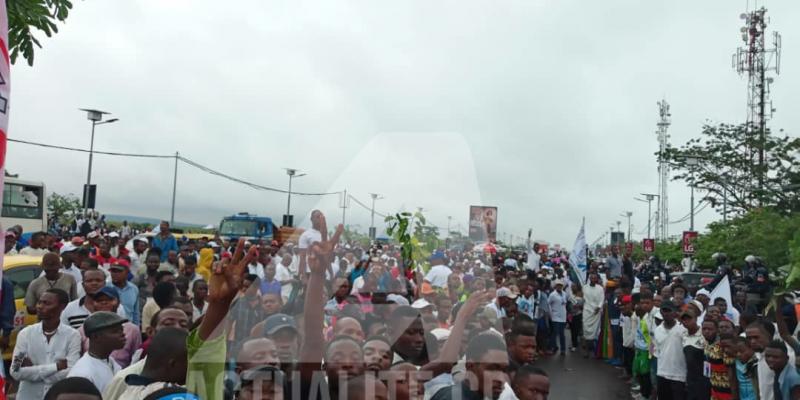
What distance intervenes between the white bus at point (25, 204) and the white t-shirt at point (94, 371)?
60.4 feet

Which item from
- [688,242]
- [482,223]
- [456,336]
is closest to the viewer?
[456,336]

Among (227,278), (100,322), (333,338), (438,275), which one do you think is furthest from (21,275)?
(227,278)

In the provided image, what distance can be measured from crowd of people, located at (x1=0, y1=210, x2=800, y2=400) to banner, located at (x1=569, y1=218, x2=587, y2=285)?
4142 millimetres

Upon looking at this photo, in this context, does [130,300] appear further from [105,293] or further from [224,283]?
[224,283]

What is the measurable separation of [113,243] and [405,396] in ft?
40.9

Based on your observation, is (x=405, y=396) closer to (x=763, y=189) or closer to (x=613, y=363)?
(x=613, y=363)

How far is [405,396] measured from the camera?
9.64 ft

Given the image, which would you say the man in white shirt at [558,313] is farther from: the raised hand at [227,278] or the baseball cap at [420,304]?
the raised hand at [227,278]

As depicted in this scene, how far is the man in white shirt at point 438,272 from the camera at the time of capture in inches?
234

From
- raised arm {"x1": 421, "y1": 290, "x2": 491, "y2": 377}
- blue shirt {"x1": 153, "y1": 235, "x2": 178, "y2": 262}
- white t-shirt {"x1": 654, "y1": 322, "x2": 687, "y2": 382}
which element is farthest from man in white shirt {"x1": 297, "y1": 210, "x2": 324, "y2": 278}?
blue shirt {"x1": 153, "y1": 235, "x2": 178, "y2": 262}

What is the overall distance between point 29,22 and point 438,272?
4120 millimetres

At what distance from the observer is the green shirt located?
8.68 ft

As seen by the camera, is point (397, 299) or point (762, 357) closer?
point (397, 299)

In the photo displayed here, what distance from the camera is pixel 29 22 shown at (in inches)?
181
